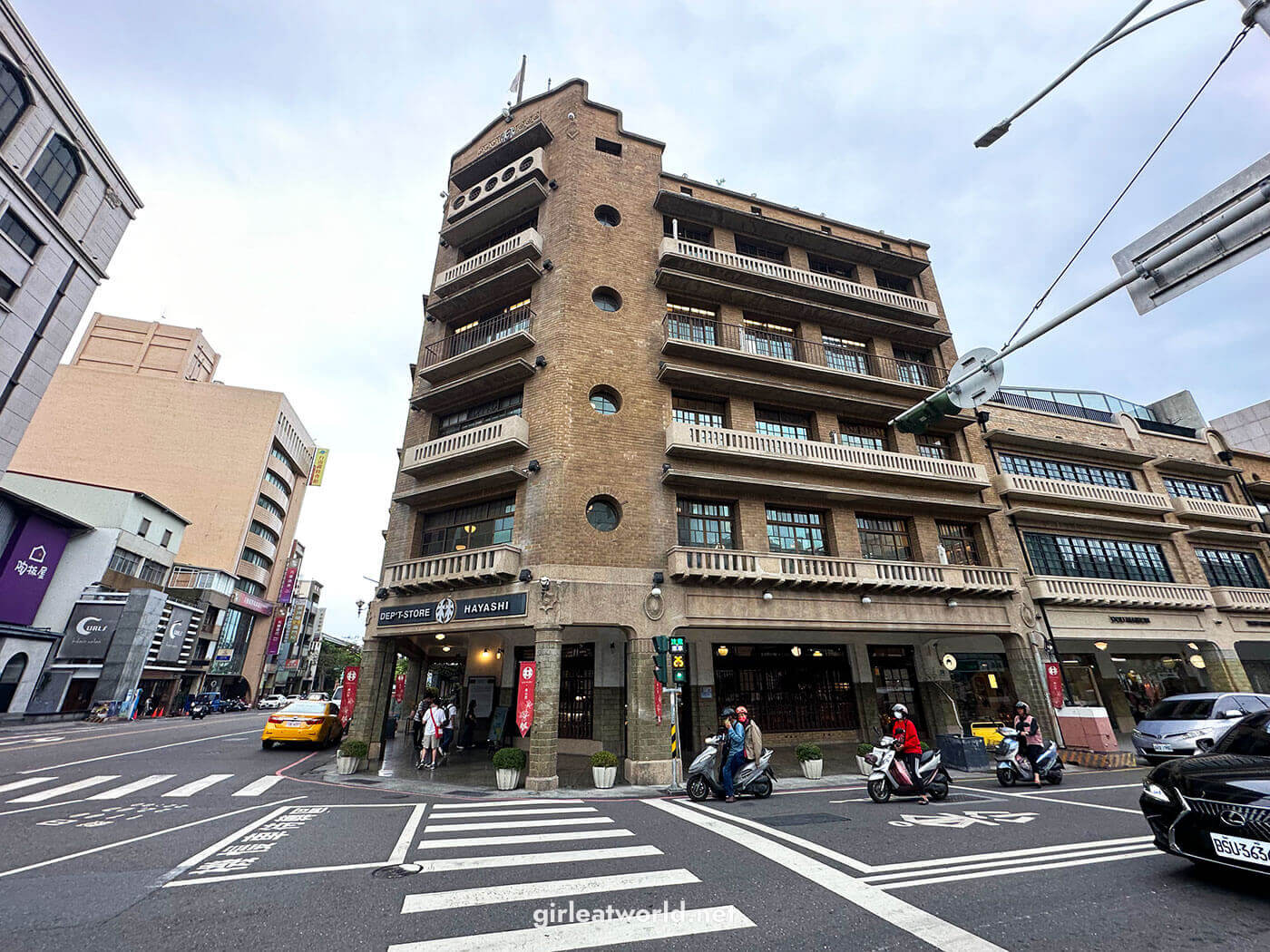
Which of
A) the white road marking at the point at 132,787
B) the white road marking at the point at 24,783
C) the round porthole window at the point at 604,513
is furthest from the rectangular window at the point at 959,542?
the white road marking at the point at 24,783

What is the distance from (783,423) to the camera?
2156 centimetres

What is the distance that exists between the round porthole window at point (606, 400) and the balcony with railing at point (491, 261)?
6.30 meters

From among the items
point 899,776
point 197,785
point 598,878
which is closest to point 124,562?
point 197,785

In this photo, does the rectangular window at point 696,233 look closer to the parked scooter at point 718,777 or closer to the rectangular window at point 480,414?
the rectangular window at point 480,414

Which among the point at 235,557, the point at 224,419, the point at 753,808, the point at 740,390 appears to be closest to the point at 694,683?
the point at 753,808

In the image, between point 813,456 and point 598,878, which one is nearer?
point 598,878

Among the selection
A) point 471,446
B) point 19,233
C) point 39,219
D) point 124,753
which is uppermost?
point 39,219

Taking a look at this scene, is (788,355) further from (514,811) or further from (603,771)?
(514,811)

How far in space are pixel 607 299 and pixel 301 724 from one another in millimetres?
19467

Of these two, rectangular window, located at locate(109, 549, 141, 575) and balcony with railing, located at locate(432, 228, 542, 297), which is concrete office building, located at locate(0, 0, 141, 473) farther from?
rectangular window, located at locate(109, 549, 141, 575)

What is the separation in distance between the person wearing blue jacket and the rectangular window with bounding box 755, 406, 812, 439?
11.8 m

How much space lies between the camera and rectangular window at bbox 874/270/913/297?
2688cm

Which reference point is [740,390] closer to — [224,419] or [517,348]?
[517,348]

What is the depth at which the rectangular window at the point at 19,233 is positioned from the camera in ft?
70.3
